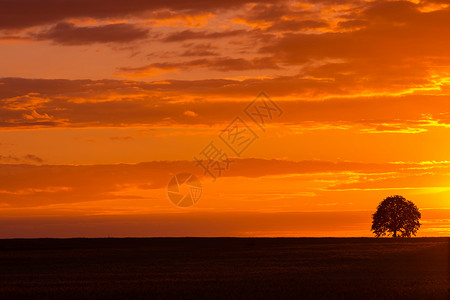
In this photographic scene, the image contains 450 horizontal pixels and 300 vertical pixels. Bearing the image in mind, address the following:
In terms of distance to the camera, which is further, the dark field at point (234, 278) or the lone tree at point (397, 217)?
the lone tree at point (397, 217)

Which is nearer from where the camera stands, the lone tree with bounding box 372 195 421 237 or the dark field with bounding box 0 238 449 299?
the dark field with bounding box 0 238 449 299

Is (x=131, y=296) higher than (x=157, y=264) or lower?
lower

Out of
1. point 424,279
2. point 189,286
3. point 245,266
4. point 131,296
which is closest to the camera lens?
point 131,296

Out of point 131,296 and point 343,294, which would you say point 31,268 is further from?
point 343,294

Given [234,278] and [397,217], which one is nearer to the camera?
[234,278]

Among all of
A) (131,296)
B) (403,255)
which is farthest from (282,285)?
(403,255)

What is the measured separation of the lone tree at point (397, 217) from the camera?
13238cm

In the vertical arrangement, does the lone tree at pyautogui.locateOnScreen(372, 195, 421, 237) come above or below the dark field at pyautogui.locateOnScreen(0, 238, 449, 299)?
above

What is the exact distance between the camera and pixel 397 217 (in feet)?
435

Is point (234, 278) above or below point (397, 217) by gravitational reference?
below

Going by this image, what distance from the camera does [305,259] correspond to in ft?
235

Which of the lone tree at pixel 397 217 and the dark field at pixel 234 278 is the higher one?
the lone tree at pixel 397 217

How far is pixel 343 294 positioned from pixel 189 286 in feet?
31.4

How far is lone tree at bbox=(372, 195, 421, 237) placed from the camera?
13238cm
